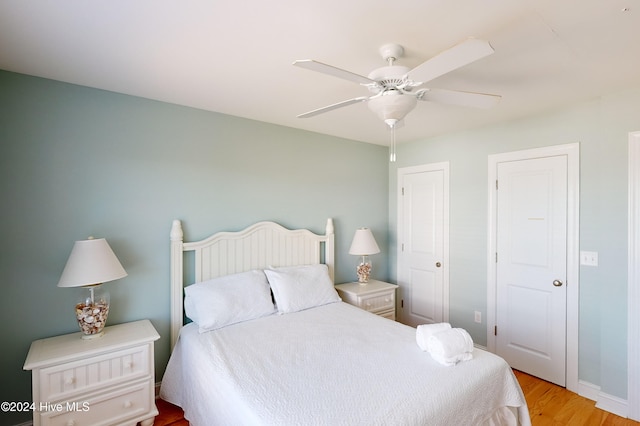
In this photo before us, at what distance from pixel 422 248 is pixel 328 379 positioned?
8.06 ft

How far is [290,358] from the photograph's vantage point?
182cm

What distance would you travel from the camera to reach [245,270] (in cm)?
281

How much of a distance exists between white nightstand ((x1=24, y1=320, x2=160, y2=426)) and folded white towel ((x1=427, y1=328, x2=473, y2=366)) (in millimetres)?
1797

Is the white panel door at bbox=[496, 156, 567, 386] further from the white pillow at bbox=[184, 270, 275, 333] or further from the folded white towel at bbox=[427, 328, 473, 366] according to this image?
the white pillow at bbox=[184, 270, 275, 333]

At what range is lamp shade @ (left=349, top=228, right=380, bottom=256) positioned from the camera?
3.39 metres

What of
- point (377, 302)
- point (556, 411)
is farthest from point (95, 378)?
point (556, 411)

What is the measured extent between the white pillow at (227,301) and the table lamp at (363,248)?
1173 millimetres

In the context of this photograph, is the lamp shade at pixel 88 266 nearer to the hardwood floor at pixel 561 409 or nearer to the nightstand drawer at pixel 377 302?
the nightstand drawer at pixel 377 302

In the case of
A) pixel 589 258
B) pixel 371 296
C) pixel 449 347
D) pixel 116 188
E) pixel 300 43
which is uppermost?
pixel 300 43

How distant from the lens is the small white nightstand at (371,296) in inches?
127

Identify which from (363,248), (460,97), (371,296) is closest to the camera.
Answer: (460,97)

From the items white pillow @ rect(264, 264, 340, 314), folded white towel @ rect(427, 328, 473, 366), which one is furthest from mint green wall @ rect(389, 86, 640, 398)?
white pillow @ rect(264, 264, 340, 314)

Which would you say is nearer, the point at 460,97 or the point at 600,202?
the point at 460,97

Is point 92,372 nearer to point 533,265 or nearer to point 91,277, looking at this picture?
point 91,277
